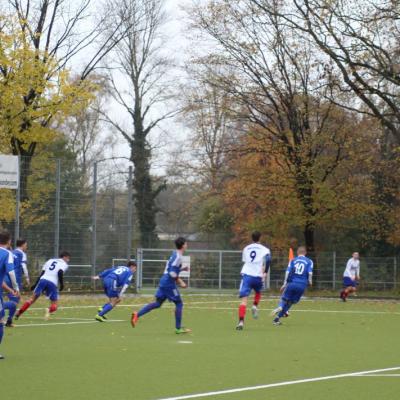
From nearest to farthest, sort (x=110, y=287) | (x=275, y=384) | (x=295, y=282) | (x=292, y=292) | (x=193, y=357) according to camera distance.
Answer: (x=275, y=384)
(x=193, y=357)
(x=292, y=292)
(x=295, y=282)
(x=110, y=287)

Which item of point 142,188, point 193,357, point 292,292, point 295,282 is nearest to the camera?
point 193,357

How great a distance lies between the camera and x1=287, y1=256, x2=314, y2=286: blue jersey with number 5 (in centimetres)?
2225

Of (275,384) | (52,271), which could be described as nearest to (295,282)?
(52,271)

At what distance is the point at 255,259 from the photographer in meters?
21.1

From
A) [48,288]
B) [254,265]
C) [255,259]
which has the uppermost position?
[255,259]

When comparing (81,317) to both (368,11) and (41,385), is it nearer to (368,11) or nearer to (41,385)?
(41,385)

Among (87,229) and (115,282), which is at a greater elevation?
(87,229)

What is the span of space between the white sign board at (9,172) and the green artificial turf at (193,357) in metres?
12.5

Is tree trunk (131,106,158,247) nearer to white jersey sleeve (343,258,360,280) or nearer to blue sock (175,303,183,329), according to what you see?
white jersey sleeve (343,258,360,280)

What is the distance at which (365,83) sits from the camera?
40.2m

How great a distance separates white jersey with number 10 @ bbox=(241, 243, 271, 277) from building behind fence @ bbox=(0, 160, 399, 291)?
56.6 ft

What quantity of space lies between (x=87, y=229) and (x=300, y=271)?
62.2ft

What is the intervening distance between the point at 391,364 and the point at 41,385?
5.27m

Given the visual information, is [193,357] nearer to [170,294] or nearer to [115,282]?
[170,294]
